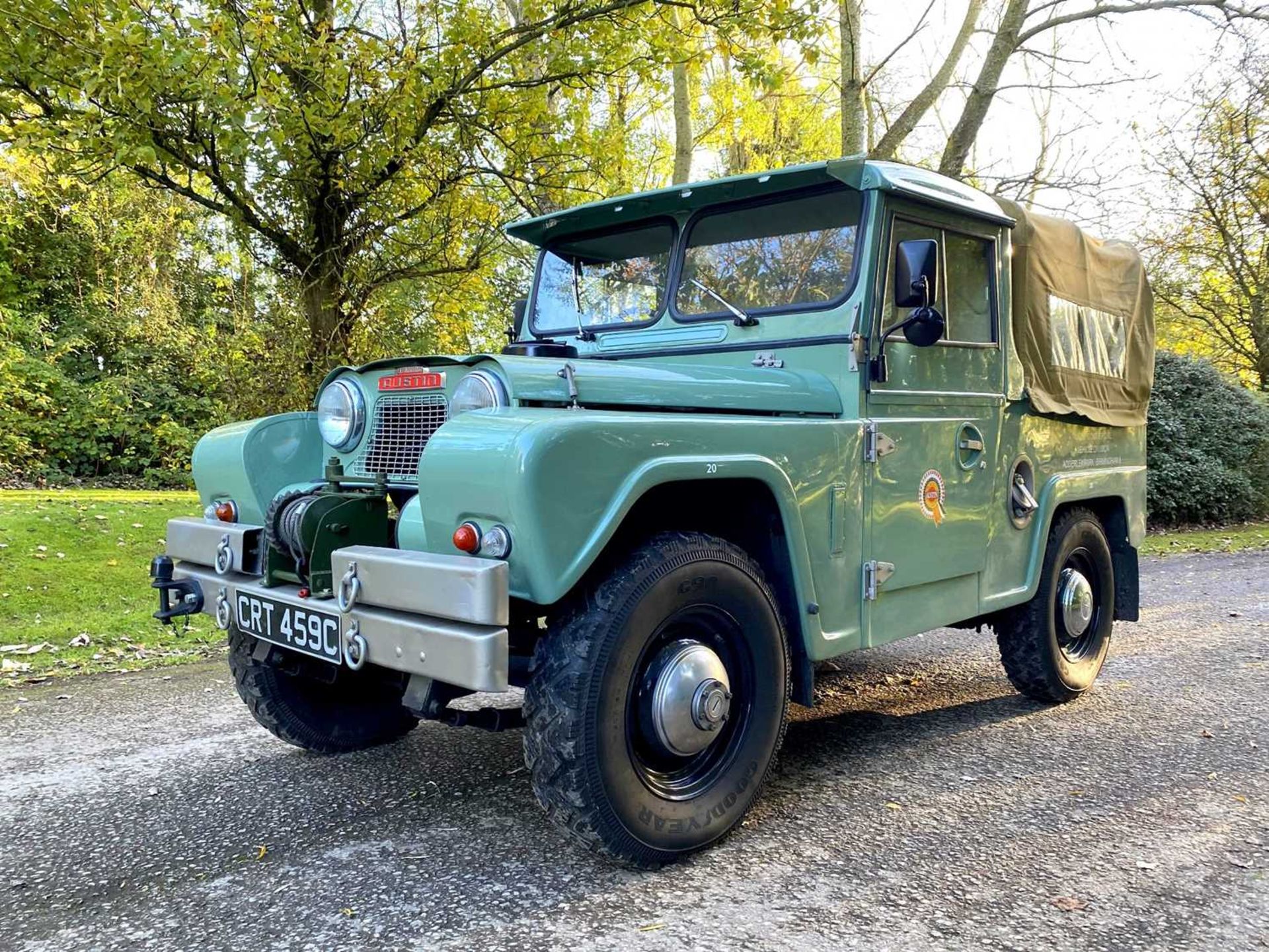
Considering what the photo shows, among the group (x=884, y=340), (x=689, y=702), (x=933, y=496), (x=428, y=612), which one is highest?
(x=884, y=340)

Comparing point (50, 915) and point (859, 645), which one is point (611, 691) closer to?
point (859, 645)

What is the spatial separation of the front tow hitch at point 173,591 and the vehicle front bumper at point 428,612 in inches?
24.4

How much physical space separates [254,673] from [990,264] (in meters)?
3.69

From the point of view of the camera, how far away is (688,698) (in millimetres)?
2768

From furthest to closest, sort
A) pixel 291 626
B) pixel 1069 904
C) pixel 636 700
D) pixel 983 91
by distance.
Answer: pixel 983 91, pixel 291 626, pixel 636 700, pixel 1069 904

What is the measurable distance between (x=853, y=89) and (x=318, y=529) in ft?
34.6

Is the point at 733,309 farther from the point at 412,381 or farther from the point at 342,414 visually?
the point at 342,414

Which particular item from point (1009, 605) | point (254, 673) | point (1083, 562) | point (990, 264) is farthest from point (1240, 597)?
point (254, 673)

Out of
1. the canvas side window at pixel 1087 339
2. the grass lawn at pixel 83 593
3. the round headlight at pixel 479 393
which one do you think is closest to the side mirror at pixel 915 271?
the canvas side window at pixel 1087 339

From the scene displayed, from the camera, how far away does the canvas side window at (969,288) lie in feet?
13.1

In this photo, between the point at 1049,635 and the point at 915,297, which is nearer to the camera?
the point at 915,297

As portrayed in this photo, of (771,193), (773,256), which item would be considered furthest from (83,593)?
(771,193)

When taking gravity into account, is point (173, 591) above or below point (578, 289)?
below

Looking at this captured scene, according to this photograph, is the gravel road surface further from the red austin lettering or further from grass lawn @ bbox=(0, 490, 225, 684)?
the red austin lettering
